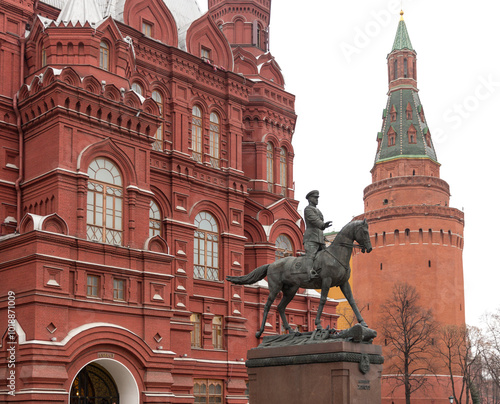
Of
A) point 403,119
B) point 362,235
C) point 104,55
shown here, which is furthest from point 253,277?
point 403,119

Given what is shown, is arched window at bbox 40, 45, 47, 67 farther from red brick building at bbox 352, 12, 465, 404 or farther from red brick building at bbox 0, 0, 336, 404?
red brick building at bbox 352, 12, 465, 404

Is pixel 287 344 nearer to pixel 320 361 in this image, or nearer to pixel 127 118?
pixel 320 361

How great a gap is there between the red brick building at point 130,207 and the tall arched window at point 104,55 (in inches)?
3.6

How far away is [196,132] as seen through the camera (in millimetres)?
39531

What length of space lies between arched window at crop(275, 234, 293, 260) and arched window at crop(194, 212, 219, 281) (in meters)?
5.09

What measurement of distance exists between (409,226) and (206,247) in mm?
46777

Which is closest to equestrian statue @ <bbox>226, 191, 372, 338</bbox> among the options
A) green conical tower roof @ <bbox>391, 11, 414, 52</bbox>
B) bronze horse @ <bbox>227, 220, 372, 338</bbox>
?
bronze horse @ <bbox>227, 220, 372, 338</bbox>

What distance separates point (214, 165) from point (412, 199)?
47447 mm

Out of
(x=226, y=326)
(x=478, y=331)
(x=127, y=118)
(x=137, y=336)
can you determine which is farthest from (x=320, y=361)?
(x=478, y=331)

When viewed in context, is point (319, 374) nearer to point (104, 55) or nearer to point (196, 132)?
point (104, 55)

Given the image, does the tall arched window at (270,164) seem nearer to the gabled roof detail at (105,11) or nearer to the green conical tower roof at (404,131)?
the gabled roof detail at (105,11)

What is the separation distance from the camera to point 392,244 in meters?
81.2

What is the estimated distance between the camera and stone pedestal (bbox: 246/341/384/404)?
17312mm

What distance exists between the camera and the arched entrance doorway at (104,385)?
29.7m
